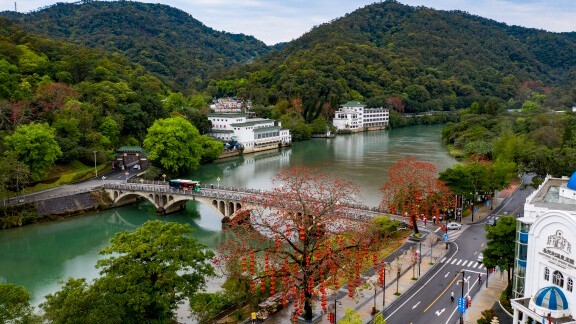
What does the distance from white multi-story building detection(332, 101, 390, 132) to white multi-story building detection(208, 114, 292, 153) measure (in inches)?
985

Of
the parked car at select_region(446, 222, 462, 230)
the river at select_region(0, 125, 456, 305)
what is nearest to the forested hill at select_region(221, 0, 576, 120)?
the river at select_region(0, 125, 456, 305)

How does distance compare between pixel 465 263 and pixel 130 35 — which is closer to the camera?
pixel 465 263

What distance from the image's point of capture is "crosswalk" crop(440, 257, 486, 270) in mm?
27062

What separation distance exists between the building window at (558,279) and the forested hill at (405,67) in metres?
84.2

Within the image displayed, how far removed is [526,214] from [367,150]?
56.4 metres

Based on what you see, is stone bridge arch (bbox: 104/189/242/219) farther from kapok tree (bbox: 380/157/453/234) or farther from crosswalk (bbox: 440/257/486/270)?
crosswalk (bbox: 440/257/486/270)

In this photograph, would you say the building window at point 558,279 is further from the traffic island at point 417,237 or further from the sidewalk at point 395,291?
the traffic island at point 417,237

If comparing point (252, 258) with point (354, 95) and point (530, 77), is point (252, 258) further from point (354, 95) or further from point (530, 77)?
point (530, 77)

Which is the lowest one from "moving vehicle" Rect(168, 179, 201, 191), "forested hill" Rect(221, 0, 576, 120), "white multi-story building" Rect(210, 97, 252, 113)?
"moving vehicle" Rect(168, 179, 201, 191)

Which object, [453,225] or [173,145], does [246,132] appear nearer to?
[173,145]

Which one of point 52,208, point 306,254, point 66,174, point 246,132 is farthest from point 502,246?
point 246,132

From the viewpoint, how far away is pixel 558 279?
1906 cm

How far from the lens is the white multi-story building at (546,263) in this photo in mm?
18422

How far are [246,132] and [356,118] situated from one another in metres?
35.8
